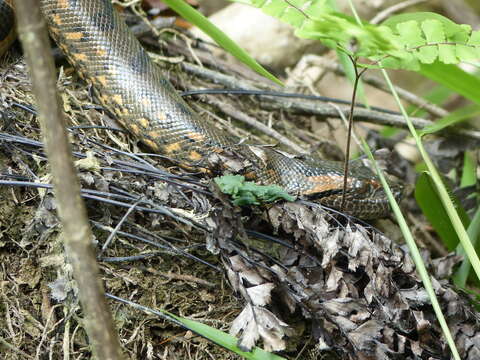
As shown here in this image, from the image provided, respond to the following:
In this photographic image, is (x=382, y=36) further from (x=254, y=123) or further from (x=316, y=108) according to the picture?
(x=316, y=108)

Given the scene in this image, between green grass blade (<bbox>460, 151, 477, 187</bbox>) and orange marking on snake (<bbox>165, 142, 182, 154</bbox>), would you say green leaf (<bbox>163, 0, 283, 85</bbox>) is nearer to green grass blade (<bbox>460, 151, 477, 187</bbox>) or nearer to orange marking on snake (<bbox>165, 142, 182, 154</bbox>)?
orange marking on snake (<bbox>165, 142, 182, 154</bbox>)

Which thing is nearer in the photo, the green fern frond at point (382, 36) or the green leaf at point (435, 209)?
the green fern frond at point (382, 36)

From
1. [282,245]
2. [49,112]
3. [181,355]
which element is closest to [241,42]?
[282,245]

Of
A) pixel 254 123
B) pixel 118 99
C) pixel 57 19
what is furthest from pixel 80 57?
pixel 254 123

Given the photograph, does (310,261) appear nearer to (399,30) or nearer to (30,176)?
(399,30)

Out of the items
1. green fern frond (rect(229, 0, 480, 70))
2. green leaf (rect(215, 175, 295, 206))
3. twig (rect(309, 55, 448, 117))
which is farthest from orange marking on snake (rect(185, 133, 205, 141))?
twig (rect(309, 55, 448, 117))

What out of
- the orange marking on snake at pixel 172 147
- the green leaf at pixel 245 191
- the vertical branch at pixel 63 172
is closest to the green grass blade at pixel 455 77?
the green leaf at pixel 245 191

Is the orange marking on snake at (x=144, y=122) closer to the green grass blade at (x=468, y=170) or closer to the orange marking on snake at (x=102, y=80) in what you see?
the orange marking on snake at (x=102, y=80)
